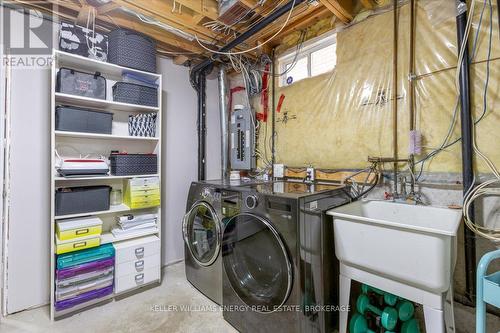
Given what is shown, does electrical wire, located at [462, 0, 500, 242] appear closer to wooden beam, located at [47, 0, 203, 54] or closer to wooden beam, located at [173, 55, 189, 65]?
wooden beam, located at [47, 0, 203, 54]

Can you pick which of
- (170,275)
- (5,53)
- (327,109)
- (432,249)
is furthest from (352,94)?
(5,53)

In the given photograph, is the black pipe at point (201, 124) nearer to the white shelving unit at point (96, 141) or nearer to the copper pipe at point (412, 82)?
the white shelving unit at point (96, 141)

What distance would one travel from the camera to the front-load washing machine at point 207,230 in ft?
6.02

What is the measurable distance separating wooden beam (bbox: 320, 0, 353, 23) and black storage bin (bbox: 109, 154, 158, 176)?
6.42 ft

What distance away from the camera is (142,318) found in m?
1.81

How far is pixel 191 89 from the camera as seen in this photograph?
2.88 meters

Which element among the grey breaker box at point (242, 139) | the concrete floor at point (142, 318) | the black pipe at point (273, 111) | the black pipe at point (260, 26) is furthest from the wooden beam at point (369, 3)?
the concrete floor at point (142, 318)

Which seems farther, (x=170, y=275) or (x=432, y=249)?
(x=170, y=275)

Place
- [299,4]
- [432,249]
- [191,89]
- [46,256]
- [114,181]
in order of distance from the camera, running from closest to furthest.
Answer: [432,249] < [299,4] < [46,256] < [114,181] < [191,89]

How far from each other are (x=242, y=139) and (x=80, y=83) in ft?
5.26

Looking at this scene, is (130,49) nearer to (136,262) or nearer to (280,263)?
(136,262)

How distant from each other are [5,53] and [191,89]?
1.61m

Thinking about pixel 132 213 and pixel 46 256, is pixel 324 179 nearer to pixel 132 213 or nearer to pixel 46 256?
pixel 132 213

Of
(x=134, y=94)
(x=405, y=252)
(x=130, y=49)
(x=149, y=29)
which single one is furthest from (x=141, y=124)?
(x=405, y=252)
